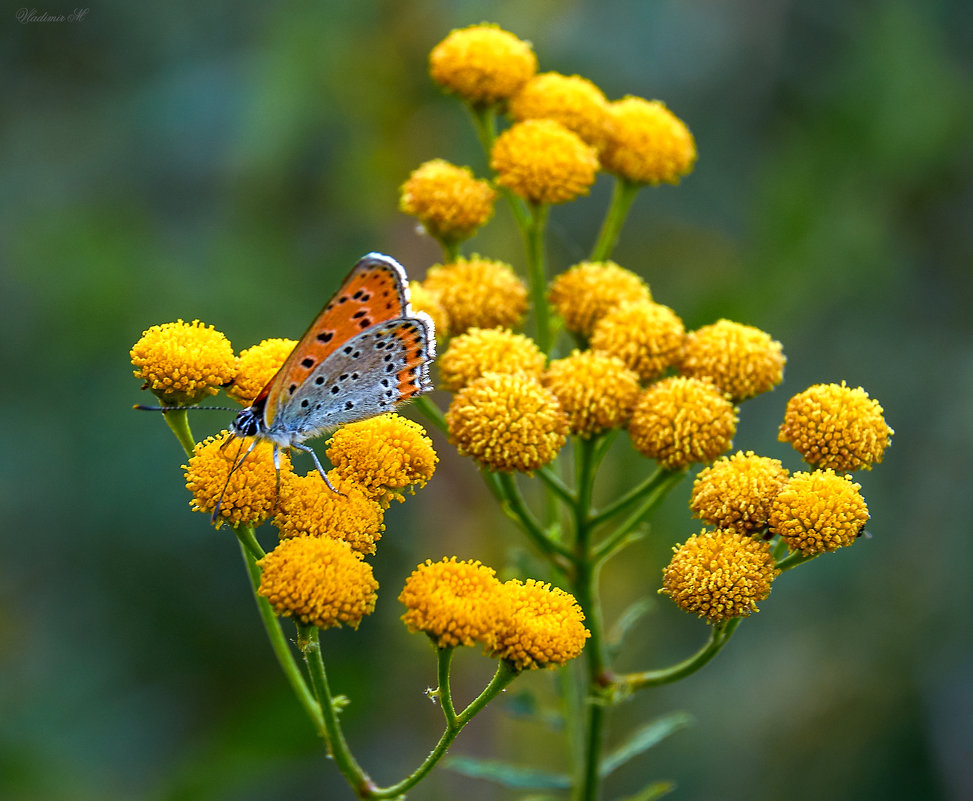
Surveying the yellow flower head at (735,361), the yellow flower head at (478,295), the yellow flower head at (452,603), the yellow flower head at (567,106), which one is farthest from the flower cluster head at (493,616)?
Answer: the yellow flower head at (567,106)

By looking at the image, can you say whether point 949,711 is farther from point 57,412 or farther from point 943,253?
point 57,412

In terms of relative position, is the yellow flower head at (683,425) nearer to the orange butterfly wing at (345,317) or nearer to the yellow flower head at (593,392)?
the yellow flower head at (593,392)

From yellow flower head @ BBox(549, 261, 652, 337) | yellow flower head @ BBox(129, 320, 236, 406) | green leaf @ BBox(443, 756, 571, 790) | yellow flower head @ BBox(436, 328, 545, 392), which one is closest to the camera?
yellow flower head @ BBox(129, 320, 236, 406)

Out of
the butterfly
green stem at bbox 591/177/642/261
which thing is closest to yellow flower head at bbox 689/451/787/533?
the butterfly

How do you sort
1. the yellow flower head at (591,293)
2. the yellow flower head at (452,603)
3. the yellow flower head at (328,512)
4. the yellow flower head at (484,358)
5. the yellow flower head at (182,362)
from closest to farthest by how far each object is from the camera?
the yellow flower head at (452,603)
the yellow flower head at (328,512)
the yellow flower head at (182,362)
the yellow flower head at (484,358)
the yellow flower head at (591,293)

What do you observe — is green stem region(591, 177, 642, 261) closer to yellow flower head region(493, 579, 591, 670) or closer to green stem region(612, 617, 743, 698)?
green stem region(612, 617, 743, 698)

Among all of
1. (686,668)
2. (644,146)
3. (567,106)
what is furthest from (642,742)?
(567,106)

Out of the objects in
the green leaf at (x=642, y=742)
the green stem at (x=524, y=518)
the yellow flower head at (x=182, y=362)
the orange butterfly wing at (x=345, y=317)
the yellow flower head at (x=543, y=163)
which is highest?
the yellow flower head at (x=543, y=163)
